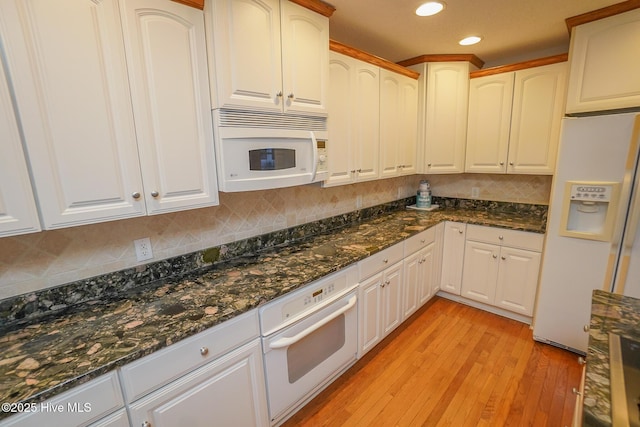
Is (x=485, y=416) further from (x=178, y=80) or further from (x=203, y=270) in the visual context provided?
(x=178, y=80)

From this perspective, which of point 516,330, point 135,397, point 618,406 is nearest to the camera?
point 618,406

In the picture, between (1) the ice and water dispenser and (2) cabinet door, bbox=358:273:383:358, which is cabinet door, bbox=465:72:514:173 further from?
(2) cabinet door, bbox=358:273:383:358

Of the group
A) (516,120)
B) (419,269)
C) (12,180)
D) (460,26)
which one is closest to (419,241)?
(419,269)

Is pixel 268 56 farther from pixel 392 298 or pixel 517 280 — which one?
pixel 517 280

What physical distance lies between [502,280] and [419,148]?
143cm

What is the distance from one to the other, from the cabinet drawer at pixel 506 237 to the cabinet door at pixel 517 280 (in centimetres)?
5

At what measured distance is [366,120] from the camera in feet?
7.38

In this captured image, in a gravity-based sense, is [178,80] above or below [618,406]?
above

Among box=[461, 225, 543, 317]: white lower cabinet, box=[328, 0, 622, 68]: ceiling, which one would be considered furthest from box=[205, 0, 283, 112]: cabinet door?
box=[461, 225, 543, 317]: white lower cabinet

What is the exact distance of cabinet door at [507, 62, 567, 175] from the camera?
2346mm

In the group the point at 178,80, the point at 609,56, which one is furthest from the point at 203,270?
the point at 609,56

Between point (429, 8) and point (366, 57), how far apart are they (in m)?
0.52

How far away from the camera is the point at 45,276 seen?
124 centimetres

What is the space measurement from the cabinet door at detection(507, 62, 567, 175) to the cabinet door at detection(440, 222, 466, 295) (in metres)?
0.73
